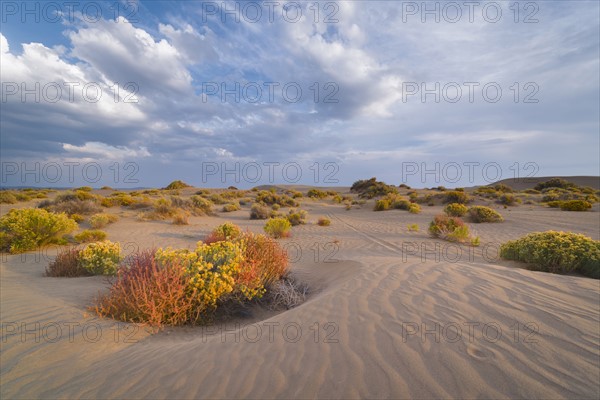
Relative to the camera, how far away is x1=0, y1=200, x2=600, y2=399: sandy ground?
7.75 ft

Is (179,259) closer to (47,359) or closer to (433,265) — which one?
(47,359)

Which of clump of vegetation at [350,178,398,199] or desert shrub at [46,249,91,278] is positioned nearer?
desert shrub at [46,249,91,278]

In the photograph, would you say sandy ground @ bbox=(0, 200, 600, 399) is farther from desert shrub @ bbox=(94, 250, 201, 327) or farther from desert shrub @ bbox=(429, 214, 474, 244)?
desert shrub @ bbox=(429, 214, 474, 244)

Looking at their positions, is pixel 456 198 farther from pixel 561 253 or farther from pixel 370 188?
pixel 561 253

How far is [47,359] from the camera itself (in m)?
3.21

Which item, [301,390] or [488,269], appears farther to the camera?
[488,269]

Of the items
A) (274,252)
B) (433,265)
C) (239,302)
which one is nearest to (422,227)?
(433,265)

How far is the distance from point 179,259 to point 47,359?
1816 millimetres

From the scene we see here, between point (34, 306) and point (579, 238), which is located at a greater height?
point (579, 238)

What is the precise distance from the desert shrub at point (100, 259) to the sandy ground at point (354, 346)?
3.68ft

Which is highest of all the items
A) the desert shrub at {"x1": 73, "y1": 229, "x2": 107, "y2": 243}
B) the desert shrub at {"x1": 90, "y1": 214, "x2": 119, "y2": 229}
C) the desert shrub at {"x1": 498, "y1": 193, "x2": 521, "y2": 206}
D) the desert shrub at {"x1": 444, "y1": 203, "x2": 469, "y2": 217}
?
the desert shrub at {"x1": 498, "y1": 193, "x2": 521, "y2": 206}

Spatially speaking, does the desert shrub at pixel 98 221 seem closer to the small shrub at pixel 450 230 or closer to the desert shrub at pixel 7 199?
the desert shrub at pixel 7 199

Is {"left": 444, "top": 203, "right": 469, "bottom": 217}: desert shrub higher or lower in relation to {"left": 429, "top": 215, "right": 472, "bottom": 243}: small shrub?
higher

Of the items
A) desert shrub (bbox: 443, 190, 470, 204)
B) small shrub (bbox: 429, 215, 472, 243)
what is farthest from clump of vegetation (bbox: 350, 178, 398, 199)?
small shrub (bbox: 429, 215, 472, 243)
